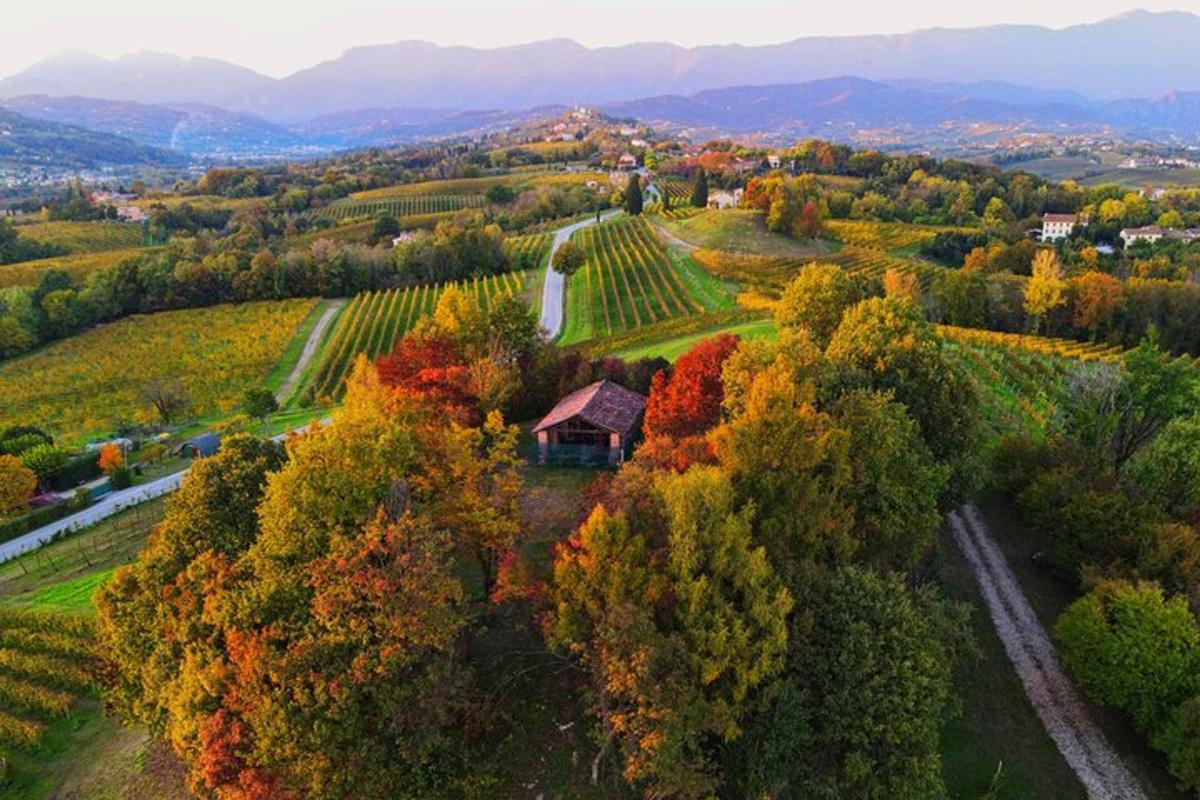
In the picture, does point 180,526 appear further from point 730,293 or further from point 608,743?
point 730,293

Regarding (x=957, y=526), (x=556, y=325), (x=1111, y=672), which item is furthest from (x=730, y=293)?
(x=1111, y=672)

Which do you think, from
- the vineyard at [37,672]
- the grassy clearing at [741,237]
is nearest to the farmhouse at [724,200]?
the grassy clearing at [741,237]

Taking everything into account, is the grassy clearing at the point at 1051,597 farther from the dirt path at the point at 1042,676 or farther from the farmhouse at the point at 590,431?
the farmhouse at the point at 590,431

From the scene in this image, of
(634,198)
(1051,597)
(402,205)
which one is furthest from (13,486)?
(402,205)

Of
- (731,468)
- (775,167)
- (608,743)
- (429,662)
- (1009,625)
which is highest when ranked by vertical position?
(775,167)

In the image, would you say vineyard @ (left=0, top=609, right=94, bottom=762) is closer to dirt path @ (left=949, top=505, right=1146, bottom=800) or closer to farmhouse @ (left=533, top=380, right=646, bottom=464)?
farmhouse @ (left=533, top=380, right=646, bottom=464)

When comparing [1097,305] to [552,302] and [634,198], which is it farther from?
[634,198]
